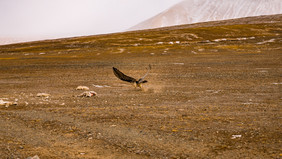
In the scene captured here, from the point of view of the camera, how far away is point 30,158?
4863 mm

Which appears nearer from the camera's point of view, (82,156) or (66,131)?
(82,156)

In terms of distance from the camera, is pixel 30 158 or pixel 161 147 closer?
pixel 30 158

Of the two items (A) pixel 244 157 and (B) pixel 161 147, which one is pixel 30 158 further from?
(A) pixel 244 157

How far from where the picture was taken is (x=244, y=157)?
16.4 ft

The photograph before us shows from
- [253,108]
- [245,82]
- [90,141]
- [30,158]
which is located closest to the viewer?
[30,158]

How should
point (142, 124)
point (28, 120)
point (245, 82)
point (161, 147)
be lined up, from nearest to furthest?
point (161, 147) < point (142, 124) < point (28, 120) < point (245, 82)

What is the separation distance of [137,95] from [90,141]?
6469 mm

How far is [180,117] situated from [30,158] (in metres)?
4.53

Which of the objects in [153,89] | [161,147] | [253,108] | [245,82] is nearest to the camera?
[161,147]

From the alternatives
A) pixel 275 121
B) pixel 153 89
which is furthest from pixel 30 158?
pixel 153 89

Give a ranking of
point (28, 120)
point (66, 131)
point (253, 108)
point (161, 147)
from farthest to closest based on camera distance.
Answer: point (253, 108) < point (28, 120) < point (66, 131) < point (161, 147)

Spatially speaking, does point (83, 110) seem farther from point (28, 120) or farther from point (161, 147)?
point (161, 147)

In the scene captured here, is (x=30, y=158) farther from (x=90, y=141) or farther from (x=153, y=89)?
(x=153, y=89)

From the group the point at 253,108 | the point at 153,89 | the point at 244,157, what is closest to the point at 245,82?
the point at 153,89
